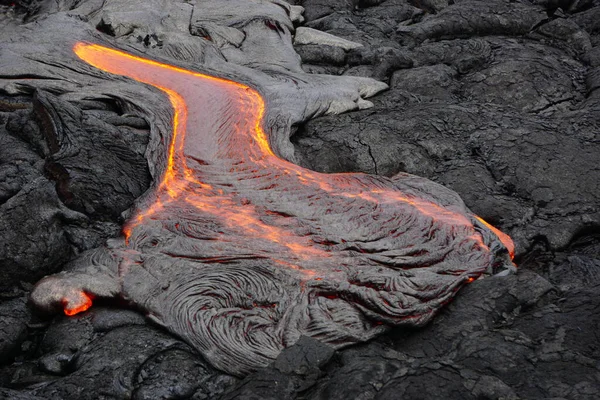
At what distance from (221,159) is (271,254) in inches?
55.4

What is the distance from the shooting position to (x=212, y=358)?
321 cm

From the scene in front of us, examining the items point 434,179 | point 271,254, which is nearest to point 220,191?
point 271,254

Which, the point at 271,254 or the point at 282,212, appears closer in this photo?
the point at 271,254

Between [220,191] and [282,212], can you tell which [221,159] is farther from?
[282,212]

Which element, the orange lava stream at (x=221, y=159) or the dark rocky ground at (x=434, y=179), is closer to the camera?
the dark rocky ground at (x=434, y=179)

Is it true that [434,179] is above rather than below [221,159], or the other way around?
below

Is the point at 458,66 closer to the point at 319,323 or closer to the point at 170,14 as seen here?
the point at 170,14

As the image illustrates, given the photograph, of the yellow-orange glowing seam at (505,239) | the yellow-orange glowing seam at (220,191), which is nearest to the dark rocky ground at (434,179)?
the yellow-orange glowing seam at (505,239)

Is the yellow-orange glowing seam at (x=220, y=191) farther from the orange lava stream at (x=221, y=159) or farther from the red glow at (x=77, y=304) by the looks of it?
the red glow at (x=77, y=304)

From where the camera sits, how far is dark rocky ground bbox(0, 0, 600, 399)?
2863mm

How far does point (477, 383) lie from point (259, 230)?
6.68 feet

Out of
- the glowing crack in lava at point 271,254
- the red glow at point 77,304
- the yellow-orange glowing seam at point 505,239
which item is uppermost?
the glowing crack in lava at point 271,254

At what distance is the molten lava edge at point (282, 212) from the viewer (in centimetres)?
371

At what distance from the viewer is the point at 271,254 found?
389cm
